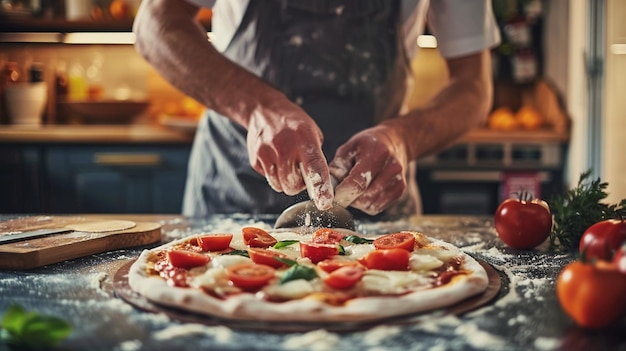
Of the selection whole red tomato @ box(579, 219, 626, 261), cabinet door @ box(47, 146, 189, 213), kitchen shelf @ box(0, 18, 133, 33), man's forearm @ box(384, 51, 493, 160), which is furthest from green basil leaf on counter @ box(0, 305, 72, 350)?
kitchen shelf @ box(0, 18, 133, 33)

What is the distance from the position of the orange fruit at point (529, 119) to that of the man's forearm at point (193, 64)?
2233 mm

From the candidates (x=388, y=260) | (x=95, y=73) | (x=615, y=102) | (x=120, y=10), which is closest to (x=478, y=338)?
(x=388, y=260)

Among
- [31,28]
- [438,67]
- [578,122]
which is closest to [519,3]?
[438,67]

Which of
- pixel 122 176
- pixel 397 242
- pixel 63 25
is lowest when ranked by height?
pixel 122 176

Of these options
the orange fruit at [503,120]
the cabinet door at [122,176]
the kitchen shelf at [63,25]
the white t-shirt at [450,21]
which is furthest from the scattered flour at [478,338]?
the kitchen shelf at [63,25]

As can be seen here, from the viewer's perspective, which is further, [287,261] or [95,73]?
[95,73]

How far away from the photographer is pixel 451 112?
1.92 m

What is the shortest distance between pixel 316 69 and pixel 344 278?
3.29 feet

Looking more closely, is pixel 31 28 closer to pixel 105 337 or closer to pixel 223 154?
pixel 223 154

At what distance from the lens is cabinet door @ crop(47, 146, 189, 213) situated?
138 inches

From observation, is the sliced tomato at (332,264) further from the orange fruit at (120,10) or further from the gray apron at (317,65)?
the orange fruit at (120,10)

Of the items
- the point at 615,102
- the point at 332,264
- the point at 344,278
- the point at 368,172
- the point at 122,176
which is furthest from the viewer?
the point at 122,176

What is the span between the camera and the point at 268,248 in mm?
1367

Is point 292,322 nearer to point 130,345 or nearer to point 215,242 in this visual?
point 130,345
